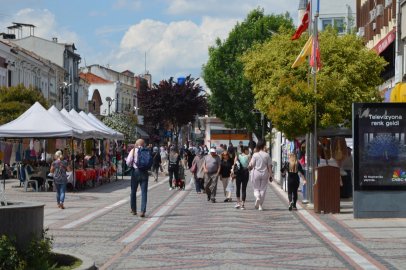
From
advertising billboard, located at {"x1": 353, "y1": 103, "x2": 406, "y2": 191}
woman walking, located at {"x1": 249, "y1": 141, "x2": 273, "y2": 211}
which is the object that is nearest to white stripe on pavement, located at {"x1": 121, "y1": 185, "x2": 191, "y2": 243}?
woman walking, located at {"x1": 249, "y1": 141, "x2": 273, "y2": 211}

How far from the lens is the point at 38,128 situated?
24094 mm

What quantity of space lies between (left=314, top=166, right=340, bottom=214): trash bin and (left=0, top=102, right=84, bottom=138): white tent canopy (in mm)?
10925

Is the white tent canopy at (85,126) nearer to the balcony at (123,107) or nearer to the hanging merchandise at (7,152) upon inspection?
the hanging merchandise at (7,152)

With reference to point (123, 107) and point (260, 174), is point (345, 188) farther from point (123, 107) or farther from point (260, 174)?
point (123, 107)

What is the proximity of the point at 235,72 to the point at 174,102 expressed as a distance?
633cm

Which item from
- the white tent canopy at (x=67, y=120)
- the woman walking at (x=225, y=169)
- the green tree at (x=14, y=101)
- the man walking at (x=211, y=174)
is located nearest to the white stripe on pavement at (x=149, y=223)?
the man walking at (x=211, y=174)

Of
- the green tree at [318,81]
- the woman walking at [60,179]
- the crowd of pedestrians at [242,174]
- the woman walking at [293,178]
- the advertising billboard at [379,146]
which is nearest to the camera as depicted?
the advertising billboard at [379,146]

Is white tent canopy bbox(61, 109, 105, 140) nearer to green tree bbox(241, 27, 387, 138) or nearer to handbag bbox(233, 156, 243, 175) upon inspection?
green tree bbox(241, 27, 387, 138)

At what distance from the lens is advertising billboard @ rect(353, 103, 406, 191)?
14.6 metres

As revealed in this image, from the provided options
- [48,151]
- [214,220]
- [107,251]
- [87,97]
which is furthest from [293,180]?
[87,97]

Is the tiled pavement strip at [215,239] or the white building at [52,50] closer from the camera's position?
the tiled pavement strip at [215,239]

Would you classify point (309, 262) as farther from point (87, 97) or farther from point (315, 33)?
point (87, 97)

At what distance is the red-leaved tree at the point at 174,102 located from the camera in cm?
5962

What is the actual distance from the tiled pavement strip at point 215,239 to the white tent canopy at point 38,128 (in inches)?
222
